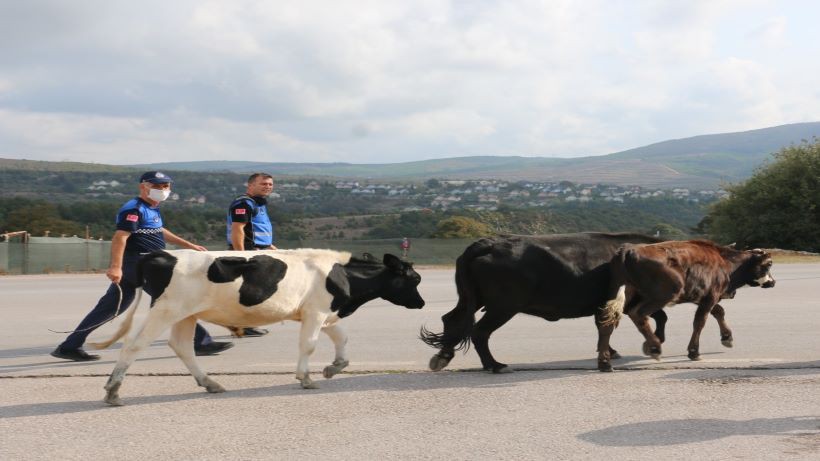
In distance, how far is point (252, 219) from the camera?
1088 centimetres

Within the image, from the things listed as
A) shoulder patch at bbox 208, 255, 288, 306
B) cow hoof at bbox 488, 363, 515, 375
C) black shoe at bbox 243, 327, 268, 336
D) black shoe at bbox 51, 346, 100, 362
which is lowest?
black shoe at bbox 243, 327, 268, 336

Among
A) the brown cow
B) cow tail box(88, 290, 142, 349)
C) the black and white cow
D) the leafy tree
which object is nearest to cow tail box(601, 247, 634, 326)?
the brown cow

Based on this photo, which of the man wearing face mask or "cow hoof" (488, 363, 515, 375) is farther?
the man wearing face mask

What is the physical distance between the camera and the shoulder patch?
775 centimetres

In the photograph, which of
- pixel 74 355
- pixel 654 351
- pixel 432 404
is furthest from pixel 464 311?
pixel 74 355

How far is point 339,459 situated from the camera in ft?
19.6

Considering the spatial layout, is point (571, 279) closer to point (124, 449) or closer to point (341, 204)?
point (124, 449)

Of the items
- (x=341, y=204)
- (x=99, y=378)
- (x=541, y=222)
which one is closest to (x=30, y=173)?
(x=341, y=204)

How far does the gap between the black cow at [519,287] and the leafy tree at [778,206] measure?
3540 cm

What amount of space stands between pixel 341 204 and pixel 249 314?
91.8 meters

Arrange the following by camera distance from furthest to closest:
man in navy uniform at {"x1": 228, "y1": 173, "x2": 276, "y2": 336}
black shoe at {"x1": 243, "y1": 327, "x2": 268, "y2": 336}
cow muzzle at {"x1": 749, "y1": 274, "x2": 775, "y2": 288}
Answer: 1. black shoe at {"x1": 243, "y1": 327, "x2": 268, "y2": 336}
2. man in navy uniform at {"x1": 228, "y1": 173, "x2": 276, "y2": 336}
3. cow muzzle at {"x1": 749, "y1": 274, "x2": 775, "y2": 288}

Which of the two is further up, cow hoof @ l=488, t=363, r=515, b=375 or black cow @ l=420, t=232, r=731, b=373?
black cow @ l=420, t=232, r=731, b=373

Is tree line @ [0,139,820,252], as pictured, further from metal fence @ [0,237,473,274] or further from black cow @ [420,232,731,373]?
black cow @ [420,232,731,373]

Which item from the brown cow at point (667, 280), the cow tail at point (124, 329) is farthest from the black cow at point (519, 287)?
the cow tail at point (124, 329)
